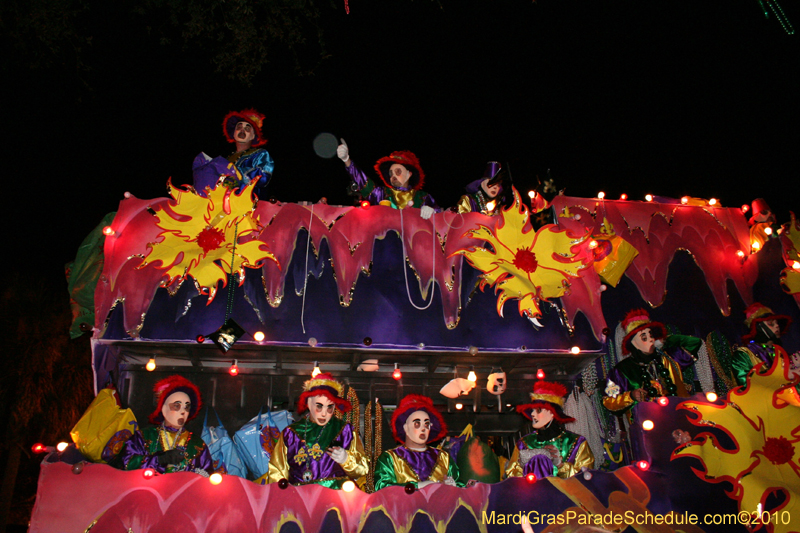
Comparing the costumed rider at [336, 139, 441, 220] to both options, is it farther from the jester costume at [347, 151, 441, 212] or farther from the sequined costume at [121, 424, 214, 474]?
the sequined costume at [121, 424, 214, 474]

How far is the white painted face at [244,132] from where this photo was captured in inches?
196

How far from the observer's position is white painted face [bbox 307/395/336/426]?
3947mm

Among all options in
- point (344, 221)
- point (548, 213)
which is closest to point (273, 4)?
point (344, 221)

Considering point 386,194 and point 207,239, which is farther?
point 386,194

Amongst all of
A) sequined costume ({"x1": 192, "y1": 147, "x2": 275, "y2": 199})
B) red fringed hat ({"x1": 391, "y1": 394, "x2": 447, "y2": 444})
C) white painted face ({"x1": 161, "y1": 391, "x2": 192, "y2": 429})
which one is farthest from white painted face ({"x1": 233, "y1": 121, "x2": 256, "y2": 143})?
red fringed hat ({"x1": 391, "y1": 394, "x2": 447, "y2": 444})

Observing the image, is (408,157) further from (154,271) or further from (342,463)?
(342,463)

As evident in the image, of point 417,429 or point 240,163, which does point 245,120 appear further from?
point 417,429

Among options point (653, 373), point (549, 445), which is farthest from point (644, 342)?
point (549, 445)

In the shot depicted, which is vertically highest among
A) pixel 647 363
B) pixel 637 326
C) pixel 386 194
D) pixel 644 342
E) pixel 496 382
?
pixel 386 194

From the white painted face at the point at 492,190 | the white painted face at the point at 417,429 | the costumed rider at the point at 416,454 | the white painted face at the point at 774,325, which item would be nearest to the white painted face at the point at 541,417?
the costumed rider at the point at 416,454

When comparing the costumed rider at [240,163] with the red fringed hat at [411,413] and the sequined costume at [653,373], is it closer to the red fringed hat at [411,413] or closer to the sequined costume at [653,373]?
the red fringed hat at [411,413]

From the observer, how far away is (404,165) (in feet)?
17.0

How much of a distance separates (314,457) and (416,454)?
74cm

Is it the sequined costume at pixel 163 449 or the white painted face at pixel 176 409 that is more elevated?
the white painted face at pixel 176 409
